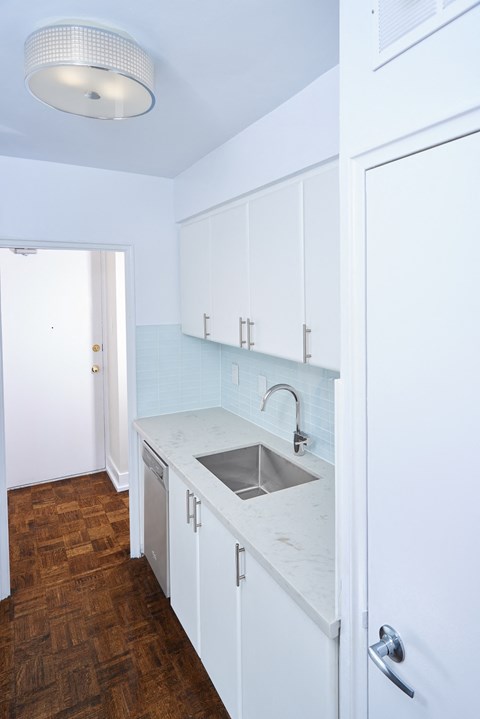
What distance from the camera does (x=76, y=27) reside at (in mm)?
1271

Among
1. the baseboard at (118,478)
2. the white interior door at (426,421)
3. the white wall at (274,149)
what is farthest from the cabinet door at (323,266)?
the baseboard at (118,478)

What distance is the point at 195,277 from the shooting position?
2.68 m

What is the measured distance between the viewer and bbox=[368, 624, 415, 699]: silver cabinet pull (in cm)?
91

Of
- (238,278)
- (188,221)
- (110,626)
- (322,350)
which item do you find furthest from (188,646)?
(188,221)

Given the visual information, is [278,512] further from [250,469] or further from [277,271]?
[277,271]

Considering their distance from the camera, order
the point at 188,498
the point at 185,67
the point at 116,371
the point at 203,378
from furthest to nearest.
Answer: the point at 116,371 < the point at 203,378 < the point at 188,498 < the point at 185,67

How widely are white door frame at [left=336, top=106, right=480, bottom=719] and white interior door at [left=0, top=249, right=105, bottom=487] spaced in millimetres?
3520

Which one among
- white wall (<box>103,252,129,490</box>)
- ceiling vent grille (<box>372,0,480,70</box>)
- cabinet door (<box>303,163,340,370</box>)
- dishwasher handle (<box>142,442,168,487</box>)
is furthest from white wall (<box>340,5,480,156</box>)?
white wall (<box>103,252,129,490</box>)

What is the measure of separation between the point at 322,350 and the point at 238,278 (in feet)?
2.43

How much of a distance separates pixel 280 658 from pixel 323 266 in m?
1.26

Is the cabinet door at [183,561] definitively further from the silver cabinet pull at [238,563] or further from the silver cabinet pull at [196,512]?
the silver cabinet pull at [238,563]

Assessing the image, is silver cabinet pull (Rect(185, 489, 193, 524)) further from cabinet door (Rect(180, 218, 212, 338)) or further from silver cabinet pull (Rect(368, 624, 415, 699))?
silver cabinet pull (Rect(368, 624, 415, 699))

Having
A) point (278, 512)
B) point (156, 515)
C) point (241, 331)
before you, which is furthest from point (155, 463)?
point (278, 512)

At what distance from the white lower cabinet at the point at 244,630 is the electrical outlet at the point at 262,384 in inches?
28.3
